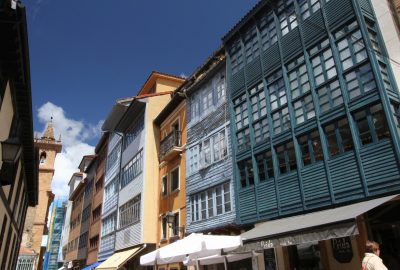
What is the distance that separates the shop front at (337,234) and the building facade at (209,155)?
3714 mm

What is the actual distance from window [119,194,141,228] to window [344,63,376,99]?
15.8 metres

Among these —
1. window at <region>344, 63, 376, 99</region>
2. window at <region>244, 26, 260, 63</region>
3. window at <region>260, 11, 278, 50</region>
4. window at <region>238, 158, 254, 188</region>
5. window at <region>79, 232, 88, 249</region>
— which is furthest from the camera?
window at <region>79, 232, 88, 249</region>

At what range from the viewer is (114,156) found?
1256 inches

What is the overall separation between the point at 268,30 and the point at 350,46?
4439mm

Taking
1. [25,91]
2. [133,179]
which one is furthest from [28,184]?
[25,91]

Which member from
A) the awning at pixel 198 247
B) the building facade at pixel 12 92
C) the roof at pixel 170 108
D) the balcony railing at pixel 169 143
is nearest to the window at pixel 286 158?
the awning at pixel 198 247

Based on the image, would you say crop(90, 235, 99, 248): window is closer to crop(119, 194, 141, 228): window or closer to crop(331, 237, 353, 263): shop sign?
crop(119, 194, 141, 228): window

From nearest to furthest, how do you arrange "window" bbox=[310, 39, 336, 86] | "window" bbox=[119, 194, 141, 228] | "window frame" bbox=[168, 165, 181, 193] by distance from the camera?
"window" bbox=[310, 39, 336, 86] < "window frame" bbox=[168, 165, 181, 193] < "window" bbox=[119, 194, 141, 228]

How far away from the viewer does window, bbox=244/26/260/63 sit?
49.0 ft

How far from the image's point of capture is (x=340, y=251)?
1003 centimetres

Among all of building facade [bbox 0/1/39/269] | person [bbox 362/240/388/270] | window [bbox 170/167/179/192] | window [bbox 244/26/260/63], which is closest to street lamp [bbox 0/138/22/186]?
building facade [bbox 0/1/39/269]

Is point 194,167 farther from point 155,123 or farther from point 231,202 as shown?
point 155,123

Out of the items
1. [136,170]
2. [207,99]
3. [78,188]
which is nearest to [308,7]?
[207,99]

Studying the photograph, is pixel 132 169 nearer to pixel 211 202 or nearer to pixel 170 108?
pixel 170 108
